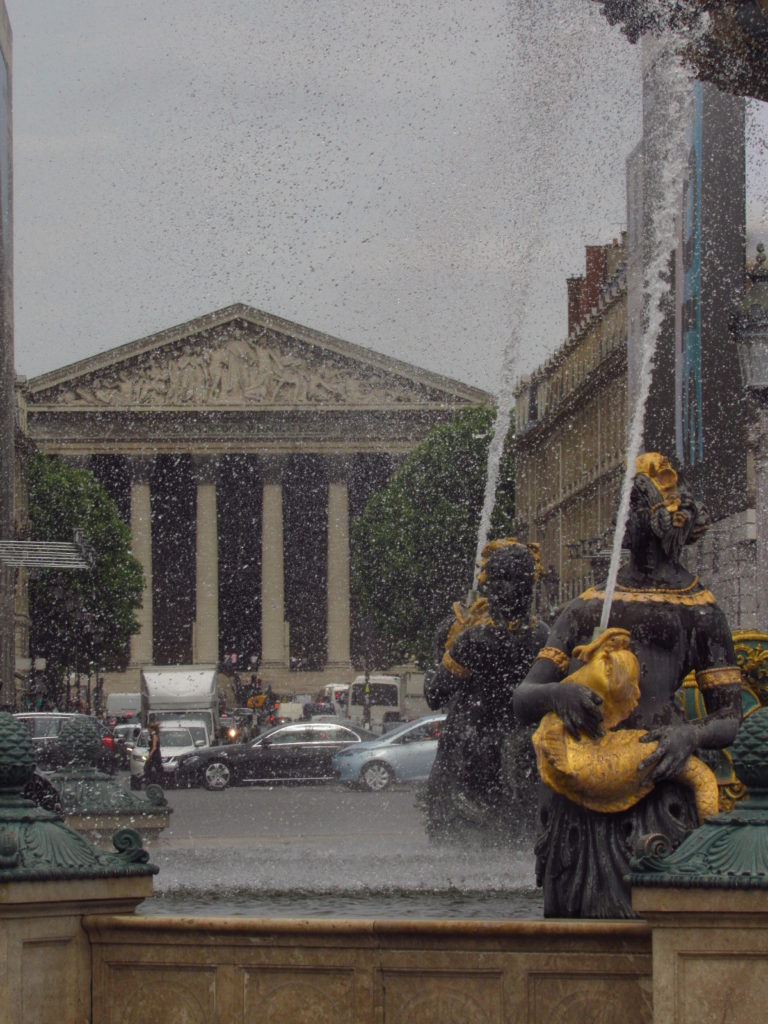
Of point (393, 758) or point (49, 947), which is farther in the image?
point (393, 758)

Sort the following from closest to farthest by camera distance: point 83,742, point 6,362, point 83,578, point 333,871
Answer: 1. point 83,742
2. point 333,871
3. point 6,362
4. point 83,578

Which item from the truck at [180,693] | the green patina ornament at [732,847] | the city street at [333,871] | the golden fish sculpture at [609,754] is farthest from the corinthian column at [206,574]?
the green patina ornament at [732,847]

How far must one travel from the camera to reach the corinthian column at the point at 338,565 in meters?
111

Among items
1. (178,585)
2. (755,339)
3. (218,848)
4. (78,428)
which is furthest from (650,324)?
(178,585)

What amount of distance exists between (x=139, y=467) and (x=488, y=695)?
102485 mm

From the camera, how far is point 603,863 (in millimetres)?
5992

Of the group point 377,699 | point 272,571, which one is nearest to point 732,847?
point 377,699

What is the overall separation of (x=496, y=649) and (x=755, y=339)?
418 cm

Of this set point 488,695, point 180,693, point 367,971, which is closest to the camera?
point 367,971

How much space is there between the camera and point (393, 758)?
103 feet

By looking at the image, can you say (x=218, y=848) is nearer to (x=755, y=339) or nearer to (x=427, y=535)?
(x=755, y=339)

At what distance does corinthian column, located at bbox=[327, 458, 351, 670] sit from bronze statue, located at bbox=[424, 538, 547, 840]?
101 m

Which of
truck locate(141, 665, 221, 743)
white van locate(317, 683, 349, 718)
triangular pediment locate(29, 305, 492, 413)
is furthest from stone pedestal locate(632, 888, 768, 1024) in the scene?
triangular pediment locate(29, 305, 492, 413)

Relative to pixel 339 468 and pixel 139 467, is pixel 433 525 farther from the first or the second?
pixel 139 467
